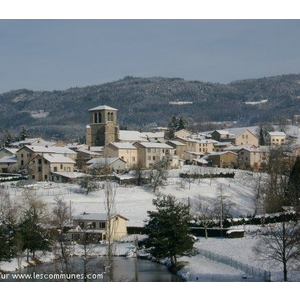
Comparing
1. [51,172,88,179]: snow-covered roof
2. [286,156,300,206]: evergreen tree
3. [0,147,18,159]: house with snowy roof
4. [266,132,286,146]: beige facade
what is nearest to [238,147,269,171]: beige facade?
[51,172,88,179]: snow-covered roof

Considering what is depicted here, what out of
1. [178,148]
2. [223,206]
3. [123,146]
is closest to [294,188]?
[223,206]

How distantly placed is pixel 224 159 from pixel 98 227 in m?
29.4

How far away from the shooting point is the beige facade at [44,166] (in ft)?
165

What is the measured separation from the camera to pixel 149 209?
132 ft

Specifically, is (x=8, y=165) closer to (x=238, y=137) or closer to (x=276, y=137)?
(x=238, y=137)

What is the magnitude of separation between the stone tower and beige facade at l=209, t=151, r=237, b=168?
31.6 feet

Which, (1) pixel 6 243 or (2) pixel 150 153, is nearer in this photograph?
(1) pixel 6 243

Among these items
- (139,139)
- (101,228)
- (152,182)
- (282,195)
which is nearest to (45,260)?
(101,228)

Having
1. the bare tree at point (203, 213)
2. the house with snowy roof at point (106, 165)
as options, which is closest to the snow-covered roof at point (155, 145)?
the house with snowy roof at point (106, 165)

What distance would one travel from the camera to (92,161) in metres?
54.3

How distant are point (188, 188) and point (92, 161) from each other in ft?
35.4

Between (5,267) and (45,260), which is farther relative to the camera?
(45,260)

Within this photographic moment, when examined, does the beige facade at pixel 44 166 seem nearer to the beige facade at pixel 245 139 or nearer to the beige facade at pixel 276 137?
the beige facade at pixel 245 139

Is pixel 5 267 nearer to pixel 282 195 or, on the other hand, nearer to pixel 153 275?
pixel 153 275
